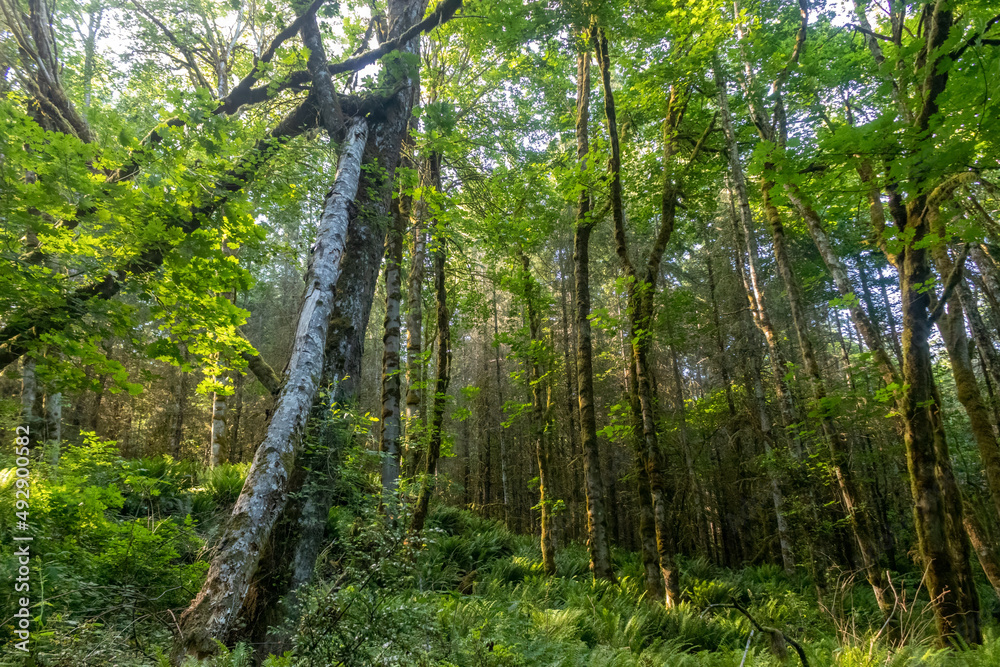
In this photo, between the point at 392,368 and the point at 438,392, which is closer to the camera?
the point at 392,368

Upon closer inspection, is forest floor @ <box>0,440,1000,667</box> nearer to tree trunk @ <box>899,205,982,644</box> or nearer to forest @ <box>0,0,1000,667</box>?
forest @ <box>0,0,1000,667</box>

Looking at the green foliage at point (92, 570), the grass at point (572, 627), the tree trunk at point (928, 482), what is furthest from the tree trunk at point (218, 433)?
the tree trunk at point (928, 482)

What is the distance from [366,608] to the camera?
2865 mm

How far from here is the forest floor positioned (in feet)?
9.10

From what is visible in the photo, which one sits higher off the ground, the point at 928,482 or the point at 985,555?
the point at 928,482

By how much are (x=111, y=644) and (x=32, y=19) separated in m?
6.57

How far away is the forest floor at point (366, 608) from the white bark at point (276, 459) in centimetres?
30

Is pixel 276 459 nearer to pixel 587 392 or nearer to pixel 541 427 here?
pixel 587 392

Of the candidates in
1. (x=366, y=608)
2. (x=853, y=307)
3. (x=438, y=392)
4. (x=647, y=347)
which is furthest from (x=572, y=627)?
(x=853, y=307)

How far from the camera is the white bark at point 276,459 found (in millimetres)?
2695

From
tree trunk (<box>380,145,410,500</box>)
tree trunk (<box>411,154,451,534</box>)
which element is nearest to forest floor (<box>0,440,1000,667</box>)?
tree trunk (<box>380,145,410,500</box>)

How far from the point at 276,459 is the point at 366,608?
1279 millimetres

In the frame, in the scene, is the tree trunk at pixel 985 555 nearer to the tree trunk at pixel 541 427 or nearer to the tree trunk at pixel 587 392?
the tree trunk at pixel 587 392

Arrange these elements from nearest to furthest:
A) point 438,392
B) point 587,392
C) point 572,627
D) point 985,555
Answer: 1. point 572,627
2. point 985,555
3. point 587,392
4. point 438,392
